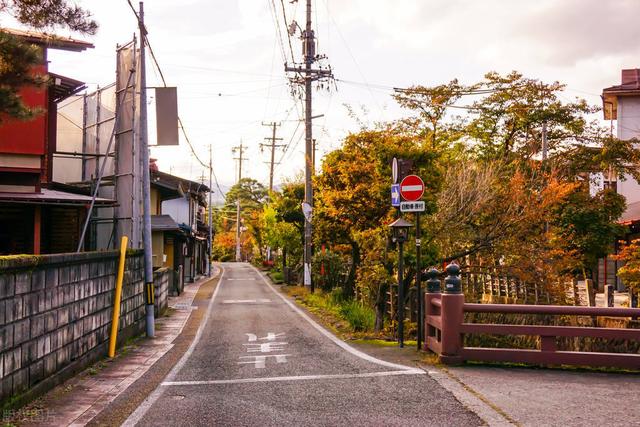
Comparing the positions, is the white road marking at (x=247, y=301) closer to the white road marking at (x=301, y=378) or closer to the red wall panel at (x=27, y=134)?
the red wall panel at (x=27, y=134)

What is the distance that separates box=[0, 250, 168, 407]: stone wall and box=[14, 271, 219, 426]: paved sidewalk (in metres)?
0.17

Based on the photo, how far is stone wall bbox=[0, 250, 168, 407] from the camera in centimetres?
634

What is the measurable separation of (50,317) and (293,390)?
3.28 m

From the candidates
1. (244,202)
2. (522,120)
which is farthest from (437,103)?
(244,202)

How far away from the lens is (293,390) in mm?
7500

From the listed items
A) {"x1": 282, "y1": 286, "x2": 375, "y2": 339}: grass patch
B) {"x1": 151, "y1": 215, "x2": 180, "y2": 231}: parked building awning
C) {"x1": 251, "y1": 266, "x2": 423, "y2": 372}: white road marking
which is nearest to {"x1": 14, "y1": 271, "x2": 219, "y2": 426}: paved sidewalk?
{"x1": 251, "y1": 266, "x2": 423, "y2": 372}: white road marking

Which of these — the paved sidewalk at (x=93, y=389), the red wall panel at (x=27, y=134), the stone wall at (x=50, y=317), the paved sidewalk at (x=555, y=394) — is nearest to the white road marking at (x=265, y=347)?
the paved sidewalk at (x=93, y=389)

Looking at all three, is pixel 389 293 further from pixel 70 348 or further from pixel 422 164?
pixel 70 348

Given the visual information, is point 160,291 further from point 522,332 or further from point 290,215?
point 290,215

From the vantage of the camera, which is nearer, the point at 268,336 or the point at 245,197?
the point at 268,336

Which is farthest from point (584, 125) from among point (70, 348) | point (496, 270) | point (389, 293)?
point (70, 348)

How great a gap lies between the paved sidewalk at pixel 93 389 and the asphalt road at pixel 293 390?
0.60 m

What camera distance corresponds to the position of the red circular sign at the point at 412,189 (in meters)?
11.0

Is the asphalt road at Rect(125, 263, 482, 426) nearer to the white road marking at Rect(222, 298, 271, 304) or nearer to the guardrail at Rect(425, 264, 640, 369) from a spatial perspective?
the guardrail at Rect(425, 264, 640, 369)
